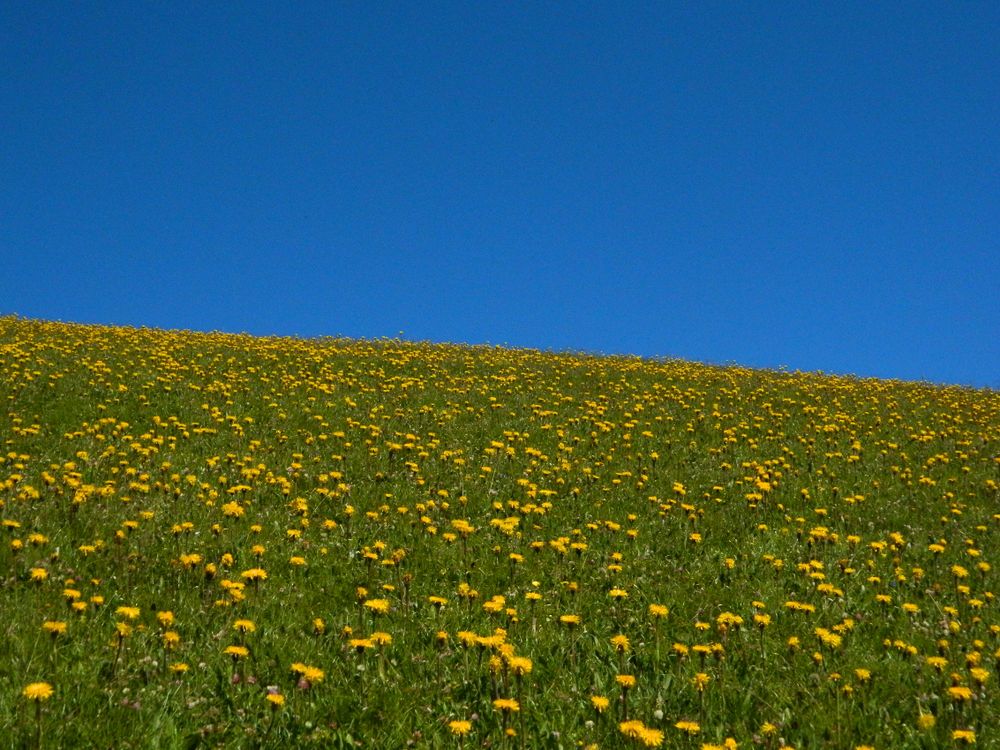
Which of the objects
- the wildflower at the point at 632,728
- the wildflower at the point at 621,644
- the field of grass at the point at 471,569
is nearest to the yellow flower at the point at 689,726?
the field of grass at the point at 471,569

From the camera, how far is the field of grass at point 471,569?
15.1 ft

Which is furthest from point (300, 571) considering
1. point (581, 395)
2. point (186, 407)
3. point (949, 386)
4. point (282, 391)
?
point (949, 386)

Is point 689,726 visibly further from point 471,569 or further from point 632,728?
point 471,569

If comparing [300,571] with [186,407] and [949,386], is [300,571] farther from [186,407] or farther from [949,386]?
[949,386]

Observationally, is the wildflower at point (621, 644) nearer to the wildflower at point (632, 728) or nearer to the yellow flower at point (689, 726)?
the yellow flower at point (689, 726)

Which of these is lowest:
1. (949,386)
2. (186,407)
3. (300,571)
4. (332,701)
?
(332,701)

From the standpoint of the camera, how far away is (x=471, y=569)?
7.16 metres

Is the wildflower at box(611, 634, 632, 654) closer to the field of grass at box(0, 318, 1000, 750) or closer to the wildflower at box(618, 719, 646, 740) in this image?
the field of grass at box(0, 318, 1000, 750)

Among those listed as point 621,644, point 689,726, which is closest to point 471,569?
point 621,644

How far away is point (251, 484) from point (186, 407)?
4094 mm

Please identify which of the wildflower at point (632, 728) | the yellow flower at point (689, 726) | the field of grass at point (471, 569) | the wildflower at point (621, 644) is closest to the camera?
the wildflower at point (632, 728)

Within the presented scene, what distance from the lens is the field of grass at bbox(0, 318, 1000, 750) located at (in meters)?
4.59

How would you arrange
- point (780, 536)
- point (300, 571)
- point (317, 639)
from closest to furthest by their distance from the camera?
point (317, 639), point (300, 571), point (780, 536)

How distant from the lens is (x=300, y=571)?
6852 millimetres
